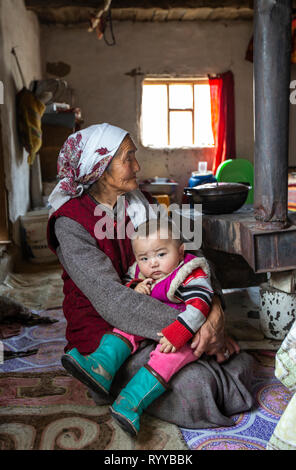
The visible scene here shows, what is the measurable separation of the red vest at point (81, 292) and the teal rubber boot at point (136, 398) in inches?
12.2

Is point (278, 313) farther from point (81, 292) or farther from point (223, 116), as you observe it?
point (223, 116)

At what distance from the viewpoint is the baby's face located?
70.9 inches

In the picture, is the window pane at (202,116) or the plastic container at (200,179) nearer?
the plastic container at (200,179)

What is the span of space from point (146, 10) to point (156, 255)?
619cm

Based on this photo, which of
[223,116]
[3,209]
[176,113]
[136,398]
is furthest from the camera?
[176,113]

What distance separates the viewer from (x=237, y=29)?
300 inches

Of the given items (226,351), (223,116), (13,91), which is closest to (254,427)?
(226,351)

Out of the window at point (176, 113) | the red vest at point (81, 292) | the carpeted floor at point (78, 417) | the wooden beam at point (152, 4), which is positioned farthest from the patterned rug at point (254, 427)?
the window at point (176, 113)

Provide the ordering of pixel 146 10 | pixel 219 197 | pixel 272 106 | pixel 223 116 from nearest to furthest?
1. pixel 272 106
2. pixel 219 197
3. pixel 146 10
4. pixel 223 116

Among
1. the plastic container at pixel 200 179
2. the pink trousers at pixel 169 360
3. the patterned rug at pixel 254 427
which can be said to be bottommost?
the patterned rug at pixel 254 427

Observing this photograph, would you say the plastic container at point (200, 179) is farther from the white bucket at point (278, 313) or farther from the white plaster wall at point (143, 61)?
the white bucket at point (278, 313)

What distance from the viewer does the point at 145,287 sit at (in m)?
1.83

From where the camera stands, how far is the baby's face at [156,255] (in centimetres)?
180

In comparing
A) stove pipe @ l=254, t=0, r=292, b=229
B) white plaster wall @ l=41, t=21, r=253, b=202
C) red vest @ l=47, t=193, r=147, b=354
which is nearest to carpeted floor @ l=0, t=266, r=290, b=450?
red vest @ l=47, t=193, r=147, b=354
